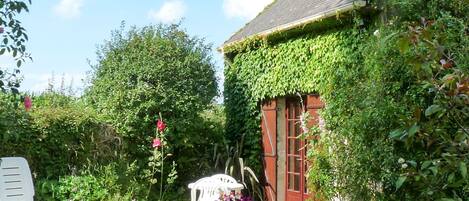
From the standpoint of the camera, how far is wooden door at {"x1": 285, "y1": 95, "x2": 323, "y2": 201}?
27.0ft

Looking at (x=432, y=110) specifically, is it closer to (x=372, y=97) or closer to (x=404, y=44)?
(x=404, y=44)

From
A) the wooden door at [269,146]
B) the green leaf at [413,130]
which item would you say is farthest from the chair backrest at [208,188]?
the green leaf at [413,130]

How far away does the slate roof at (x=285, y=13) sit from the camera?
Answer: 7.56 m

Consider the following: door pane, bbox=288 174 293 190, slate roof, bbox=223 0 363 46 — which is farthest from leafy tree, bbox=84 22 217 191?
door pane, bbox=288 174 293 190

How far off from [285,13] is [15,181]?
206 inches

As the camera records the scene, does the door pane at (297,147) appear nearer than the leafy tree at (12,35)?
No

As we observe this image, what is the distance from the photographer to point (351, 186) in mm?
5852

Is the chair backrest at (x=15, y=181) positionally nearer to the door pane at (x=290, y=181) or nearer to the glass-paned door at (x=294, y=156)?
the glass-paned door at (x=294, y=156)

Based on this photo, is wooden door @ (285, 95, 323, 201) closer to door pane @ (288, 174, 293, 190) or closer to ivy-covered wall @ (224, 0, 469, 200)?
door pane @ (288, 174, 293, 190)

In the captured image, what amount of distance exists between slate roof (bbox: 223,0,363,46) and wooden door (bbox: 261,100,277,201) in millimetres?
1337

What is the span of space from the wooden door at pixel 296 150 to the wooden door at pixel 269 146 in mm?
369

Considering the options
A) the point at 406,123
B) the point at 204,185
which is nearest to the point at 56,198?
the point at 204,185

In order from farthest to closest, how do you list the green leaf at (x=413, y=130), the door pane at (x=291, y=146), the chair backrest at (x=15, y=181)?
the door pane at (x=291, y=146)
the chair backrest at (x=15, y=181)
the green leaf at (x=413, y=130)

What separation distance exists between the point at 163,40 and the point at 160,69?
0.67m
